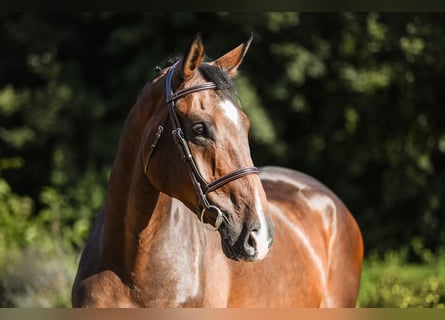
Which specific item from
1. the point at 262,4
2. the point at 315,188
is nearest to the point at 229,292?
the point at 262,4

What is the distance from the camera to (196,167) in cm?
315

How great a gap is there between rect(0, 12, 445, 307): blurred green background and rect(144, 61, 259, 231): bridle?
8.09 metres

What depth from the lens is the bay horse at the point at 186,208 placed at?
3074 mm

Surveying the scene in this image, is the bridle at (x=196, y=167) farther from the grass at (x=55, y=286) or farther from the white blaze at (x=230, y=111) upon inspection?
the grass at (x=55, y=286)

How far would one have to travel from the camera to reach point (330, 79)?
1234cm

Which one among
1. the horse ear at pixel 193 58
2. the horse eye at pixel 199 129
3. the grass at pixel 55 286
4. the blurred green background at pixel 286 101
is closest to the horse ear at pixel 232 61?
the horse ear at pixel 193 58

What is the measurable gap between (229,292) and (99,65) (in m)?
9.45

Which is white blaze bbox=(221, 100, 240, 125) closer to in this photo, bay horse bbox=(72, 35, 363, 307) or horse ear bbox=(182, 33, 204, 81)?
bay horse bbox=(72, 35, 363, 307)

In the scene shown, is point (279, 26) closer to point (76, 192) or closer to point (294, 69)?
point (294, 69)

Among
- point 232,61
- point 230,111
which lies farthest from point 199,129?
point 232,61

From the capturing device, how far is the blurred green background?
11695 mm

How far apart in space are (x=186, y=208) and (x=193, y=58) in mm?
751

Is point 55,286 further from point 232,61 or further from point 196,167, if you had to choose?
point 196,167

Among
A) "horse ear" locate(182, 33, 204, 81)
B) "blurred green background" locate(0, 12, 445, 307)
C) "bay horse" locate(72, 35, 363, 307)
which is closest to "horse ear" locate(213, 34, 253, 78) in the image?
"bay horse" locate(72, 35, 363, 307)
